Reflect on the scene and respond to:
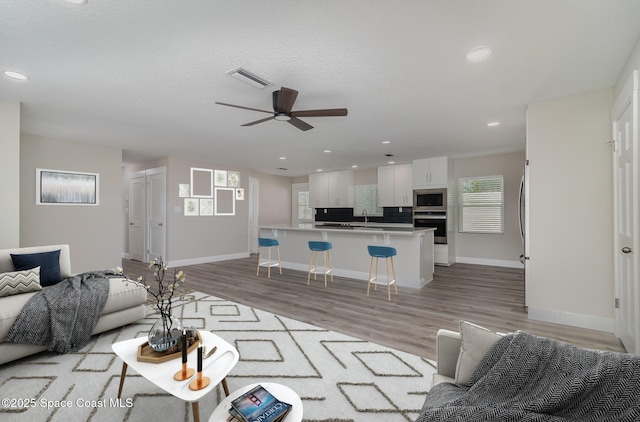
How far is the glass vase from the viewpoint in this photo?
1.85m

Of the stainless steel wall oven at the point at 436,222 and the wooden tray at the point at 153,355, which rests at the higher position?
the stainless steel wall oven at the point at 436,222

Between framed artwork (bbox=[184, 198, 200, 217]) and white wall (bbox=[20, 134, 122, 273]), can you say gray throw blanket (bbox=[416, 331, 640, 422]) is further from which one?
framed artwork (bbox=[184, 198, 200, 217])

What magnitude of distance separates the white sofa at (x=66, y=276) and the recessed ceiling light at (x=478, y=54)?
393 cm

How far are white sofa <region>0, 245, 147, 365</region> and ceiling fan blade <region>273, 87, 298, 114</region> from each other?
97.1 inches

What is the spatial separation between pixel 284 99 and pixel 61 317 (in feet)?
9.26

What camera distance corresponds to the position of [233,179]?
7.96m

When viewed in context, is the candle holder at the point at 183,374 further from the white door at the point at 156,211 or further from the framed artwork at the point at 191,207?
the framed artwork at the point at 191,207

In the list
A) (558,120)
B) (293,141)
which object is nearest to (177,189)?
(293,141)

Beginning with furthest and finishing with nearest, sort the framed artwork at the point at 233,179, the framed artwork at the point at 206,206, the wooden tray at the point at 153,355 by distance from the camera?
the framed artwork at the point at 233,179, the framed artwork at the point at 206,206, the wooden tray at the point at 153,355

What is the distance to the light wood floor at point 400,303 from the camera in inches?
118

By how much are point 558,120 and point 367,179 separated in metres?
5.31

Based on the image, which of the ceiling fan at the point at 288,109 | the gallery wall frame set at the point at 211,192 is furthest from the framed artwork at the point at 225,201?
the ceiling fan at the point at 288,109

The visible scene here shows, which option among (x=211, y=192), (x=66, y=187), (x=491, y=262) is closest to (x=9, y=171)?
(x=66, y=187)

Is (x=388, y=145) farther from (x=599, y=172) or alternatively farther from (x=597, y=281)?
(x=597, y=281)
